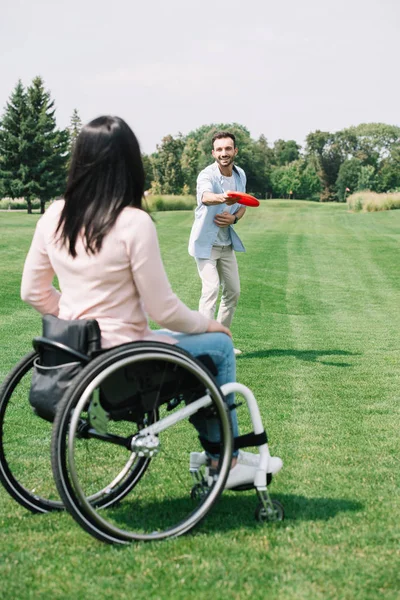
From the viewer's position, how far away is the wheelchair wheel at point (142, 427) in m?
2.84

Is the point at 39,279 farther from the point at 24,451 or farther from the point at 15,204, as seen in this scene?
the point at 15,204

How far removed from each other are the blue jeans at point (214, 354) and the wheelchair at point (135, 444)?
0.12 feet

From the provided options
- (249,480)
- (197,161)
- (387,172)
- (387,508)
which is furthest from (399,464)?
(387,172)

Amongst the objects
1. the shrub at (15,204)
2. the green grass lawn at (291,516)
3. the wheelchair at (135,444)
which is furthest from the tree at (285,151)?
the wheelchair at (135,444)

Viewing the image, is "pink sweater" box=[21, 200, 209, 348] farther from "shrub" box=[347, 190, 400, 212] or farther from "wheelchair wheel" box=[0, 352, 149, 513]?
"shrub" box=[347, 190, 400, 212]

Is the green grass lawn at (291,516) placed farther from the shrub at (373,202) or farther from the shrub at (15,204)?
the shrub at (15,204)

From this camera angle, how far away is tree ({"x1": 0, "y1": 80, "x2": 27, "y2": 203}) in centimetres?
5931

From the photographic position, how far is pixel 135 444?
10.2ft

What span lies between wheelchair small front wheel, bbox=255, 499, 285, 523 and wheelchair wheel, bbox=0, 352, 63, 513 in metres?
0.86

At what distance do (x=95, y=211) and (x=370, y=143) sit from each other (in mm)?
124153

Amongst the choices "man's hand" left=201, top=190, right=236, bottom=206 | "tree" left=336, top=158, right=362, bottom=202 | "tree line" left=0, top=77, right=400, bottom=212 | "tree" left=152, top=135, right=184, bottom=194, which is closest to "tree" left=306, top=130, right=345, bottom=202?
"tree line" left=0, top=77, right=400, bottom=212

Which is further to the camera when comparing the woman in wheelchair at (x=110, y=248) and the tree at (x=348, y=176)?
the tree at (x=348, y=176)

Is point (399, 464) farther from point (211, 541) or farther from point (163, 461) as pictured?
point (211, 541)

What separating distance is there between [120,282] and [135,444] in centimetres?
64
